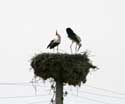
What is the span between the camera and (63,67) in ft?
5.07

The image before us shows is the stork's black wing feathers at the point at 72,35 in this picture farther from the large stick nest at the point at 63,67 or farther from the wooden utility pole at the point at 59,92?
the wooden utility pole at the point at 59,92

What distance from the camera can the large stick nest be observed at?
5.07ft

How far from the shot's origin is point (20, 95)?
9.39 feet

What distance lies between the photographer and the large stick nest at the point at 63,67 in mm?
1546

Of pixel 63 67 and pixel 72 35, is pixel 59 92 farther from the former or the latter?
pixel 72 35

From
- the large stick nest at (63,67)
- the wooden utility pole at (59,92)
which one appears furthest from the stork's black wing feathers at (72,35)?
the wooden utility pole at (59,92)

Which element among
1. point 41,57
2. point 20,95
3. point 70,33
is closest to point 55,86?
point 41,57

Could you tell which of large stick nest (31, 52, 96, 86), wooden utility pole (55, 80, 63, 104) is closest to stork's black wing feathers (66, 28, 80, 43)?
large stick nest (31, 52, 96, 86)

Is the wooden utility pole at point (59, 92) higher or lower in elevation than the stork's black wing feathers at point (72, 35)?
lower

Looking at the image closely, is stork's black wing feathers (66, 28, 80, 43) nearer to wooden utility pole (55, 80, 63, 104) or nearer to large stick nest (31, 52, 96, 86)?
large stick nest (31, 52, 96, 86)

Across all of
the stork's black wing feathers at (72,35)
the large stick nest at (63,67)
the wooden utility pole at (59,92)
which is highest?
the stork's black wing feathers at (72,35)

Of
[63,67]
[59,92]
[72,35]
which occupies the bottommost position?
[59,92]

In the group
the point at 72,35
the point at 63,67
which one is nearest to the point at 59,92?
the point at 63,67

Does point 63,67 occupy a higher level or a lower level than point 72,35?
lower
